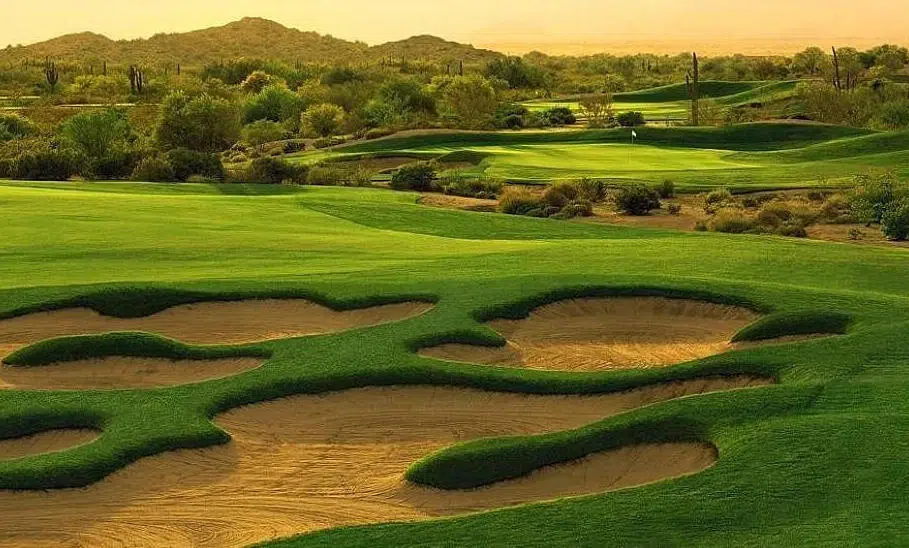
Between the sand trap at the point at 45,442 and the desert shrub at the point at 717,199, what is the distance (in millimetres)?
31211

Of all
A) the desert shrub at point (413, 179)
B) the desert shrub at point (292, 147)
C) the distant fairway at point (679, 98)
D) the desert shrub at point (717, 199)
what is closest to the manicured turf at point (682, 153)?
the desert shrub at point (717, 199)

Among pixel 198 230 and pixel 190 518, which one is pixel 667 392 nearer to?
pixel 190 518

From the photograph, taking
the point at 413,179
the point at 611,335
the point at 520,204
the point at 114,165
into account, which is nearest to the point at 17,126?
the point at 114,165

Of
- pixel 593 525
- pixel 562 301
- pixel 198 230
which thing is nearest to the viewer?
pixel 593 525

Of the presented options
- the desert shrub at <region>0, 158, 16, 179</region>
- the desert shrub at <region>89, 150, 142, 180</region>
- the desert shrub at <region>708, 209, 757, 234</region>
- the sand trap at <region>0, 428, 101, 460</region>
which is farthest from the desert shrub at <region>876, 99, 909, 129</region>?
the sand trap at <region>0, 428, 101, 460</region>

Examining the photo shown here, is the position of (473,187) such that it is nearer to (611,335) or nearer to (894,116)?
(611,335)

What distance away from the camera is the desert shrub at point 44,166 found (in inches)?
1988

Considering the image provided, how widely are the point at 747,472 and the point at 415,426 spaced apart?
506 cm

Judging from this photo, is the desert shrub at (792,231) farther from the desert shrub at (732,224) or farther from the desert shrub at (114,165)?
the desert shrub at (114,165)

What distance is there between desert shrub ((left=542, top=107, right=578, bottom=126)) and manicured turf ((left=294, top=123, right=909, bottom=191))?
13.7 meters

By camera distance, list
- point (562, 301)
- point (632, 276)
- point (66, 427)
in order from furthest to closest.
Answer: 1. point (632, 276)
2. point (562, 301)
3. point (66, 427)

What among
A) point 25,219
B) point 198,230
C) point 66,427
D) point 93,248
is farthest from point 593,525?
point 25,219

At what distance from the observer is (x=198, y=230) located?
94.4ft

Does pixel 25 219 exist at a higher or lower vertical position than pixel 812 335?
higher
